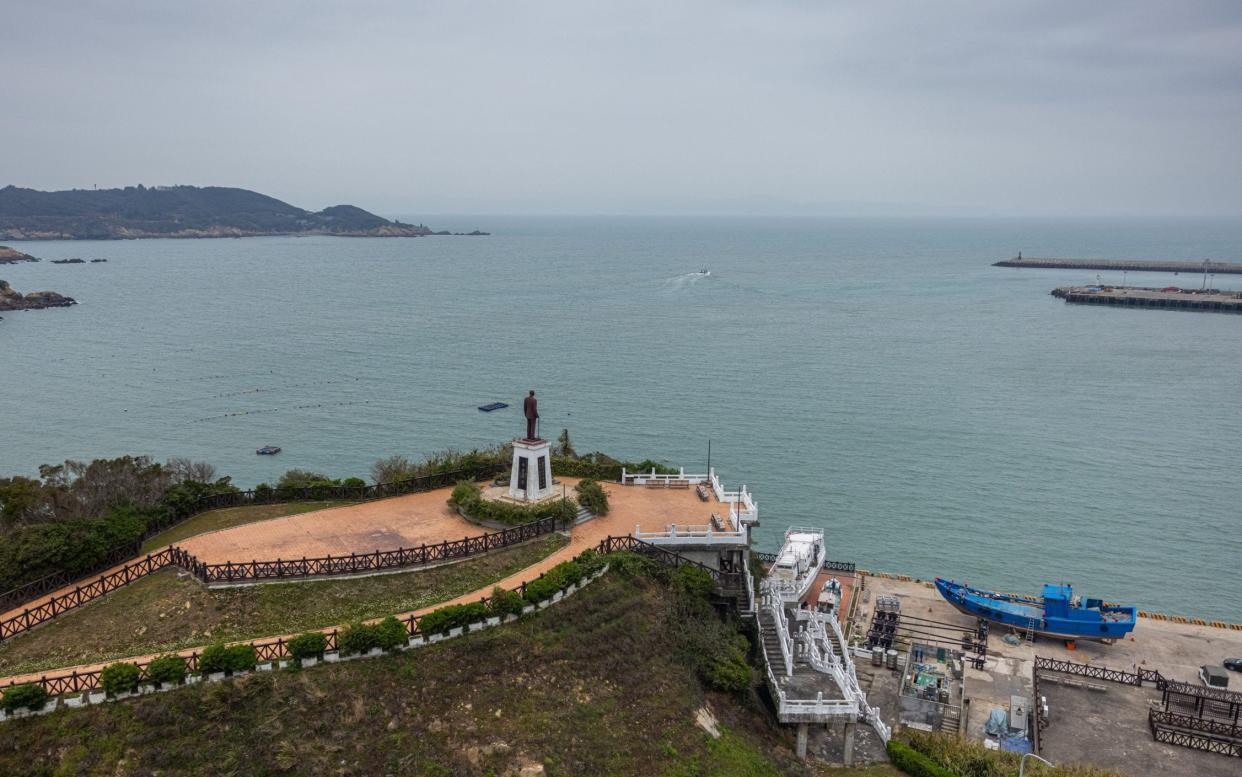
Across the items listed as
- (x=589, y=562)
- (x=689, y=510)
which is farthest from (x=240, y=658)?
(x=689, y=510)

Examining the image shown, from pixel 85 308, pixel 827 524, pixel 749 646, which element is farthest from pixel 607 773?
pixel 85 308

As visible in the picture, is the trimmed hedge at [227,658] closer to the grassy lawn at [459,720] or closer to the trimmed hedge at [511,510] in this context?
the grassy lawn at [459,720]

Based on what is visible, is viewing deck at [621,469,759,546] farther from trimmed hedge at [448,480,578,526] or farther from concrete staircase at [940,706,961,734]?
concrete staircase at [940,706,961,734]

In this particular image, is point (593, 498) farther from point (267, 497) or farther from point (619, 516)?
point (267, 497)

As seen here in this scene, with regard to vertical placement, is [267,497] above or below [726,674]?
above

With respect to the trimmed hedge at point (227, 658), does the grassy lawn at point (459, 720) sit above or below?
below

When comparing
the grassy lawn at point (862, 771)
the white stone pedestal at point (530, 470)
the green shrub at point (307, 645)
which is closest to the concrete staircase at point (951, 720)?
the grassy lawn at point (862, 771)
